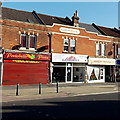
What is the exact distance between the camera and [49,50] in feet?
83.9

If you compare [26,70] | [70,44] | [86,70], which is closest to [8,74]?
[26,70]

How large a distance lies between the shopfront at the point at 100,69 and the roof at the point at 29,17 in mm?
6833

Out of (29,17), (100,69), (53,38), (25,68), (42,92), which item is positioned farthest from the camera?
(100,69)

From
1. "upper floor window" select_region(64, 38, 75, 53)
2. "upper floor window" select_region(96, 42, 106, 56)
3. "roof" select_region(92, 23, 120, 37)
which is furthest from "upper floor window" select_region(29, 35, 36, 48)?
"roof" select_region(92, 23, 120, 37)

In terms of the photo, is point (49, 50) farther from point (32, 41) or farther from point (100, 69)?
point (100, 69)

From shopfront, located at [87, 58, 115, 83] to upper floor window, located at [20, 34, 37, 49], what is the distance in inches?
329

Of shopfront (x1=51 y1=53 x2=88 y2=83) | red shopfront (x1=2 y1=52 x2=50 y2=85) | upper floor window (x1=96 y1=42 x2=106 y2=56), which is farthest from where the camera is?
upper floor window (x1=96 y1=42 x2=106 y2=56)

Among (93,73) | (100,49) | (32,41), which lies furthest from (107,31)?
(32,41)

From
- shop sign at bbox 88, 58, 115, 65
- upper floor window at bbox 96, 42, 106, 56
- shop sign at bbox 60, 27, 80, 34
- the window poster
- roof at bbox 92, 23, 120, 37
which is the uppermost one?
roof at bbox 92, 23, 120, 37

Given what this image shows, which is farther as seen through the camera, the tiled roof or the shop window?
the tiled roof

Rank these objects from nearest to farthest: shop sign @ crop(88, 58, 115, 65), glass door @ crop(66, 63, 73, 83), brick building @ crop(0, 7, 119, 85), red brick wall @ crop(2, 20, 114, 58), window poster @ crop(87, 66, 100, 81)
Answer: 1. red brick wall @ crop(2, 20, 114, 58)
2. brick building @ crop(0, 7, 119, 85)
3. glass door @ crop(66, 63, 73, 83)
4. shop sign @ crop(88, 58, 115, 65)
5. window poster @ crop(87, 66, 100, 81)

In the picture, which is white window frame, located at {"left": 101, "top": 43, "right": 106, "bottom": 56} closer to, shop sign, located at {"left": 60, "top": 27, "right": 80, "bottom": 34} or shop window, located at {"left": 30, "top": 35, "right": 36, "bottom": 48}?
shop sign, located at {"left": 60, "top": 27, "right": 80, "bottom": 34}

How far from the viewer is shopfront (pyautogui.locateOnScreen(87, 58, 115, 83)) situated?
29.4 meters

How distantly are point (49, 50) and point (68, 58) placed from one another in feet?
8.89
